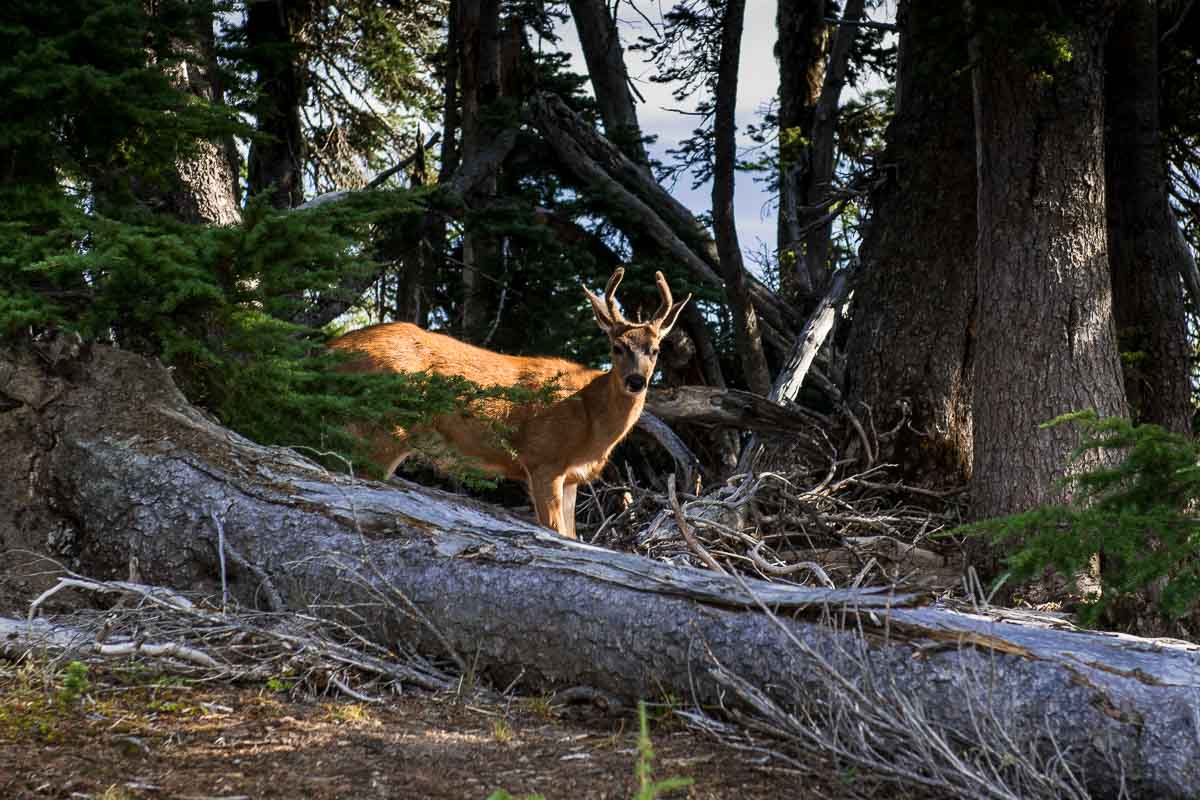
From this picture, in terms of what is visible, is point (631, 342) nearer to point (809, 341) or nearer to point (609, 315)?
point (609, 315)

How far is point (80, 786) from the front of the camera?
293cm

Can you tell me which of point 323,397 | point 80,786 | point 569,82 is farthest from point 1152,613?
point 569,82

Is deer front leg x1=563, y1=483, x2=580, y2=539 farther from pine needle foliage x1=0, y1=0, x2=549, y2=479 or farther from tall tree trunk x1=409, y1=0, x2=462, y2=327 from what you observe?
tall tree trunk x1=409, y1=0, x2=462, y2=327

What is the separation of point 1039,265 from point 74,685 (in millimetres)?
6081

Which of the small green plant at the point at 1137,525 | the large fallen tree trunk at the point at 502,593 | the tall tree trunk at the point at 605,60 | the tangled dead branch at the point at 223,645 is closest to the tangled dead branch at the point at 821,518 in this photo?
the large fallen tree trunk at the point at 502,593

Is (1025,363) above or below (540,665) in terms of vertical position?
above

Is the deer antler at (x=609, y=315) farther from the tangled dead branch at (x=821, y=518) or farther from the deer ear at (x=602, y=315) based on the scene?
the tangled dead branch at (x=821, y=518)

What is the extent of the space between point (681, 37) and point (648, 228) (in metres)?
3.08

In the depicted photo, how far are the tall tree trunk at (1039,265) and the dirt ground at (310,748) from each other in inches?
177

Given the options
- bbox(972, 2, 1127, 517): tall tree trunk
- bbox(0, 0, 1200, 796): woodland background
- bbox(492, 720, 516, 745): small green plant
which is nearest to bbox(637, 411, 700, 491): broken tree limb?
bbox(0, 0, 1200, 796): woodland background

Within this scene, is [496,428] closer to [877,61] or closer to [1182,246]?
[1182,246]

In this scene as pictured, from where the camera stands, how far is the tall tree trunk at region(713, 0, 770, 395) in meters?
11.8

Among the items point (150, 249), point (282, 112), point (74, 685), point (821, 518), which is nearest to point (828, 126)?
point (282, 112)

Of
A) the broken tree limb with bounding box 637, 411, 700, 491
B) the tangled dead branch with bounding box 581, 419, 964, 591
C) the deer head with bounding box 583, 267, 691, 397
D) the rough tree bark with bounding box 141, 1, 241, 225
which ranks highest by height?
the rough tree bark with bounding box 141, 1, 241, 225
